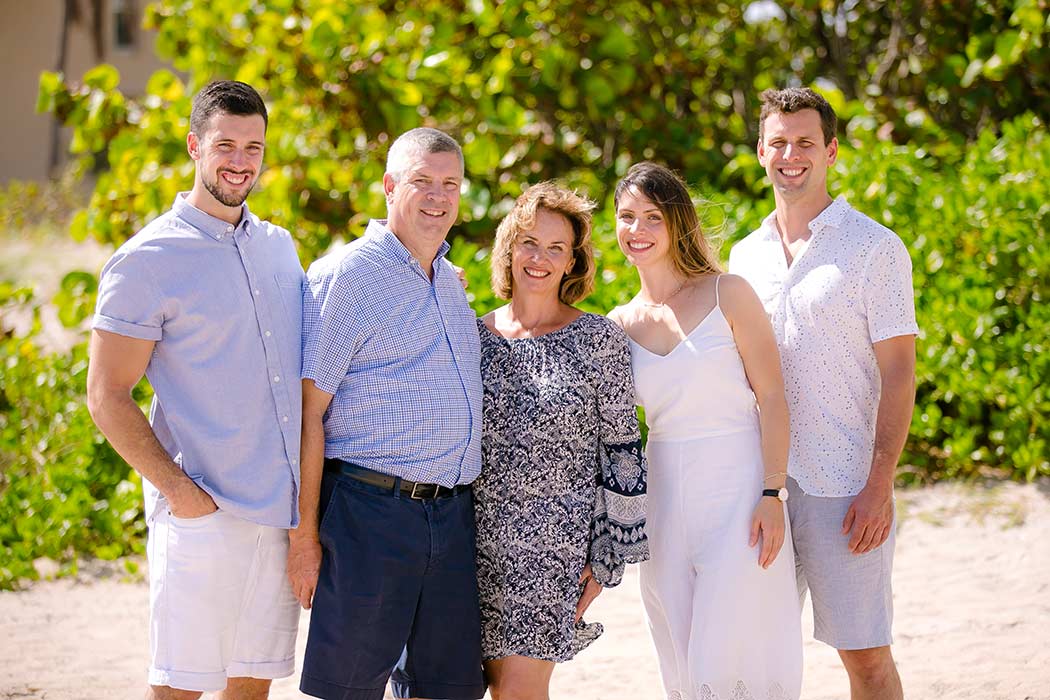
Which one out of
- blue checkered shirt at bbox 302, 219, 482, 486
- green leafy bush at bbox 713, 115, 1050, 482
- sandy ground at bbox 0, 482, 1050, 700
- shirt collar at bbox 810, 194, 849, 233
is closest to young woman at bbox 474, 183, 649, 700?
blue checkered shirt at bbox 302, 219, 482, 486

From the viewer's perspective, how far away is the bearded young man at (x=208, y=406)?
298 centimetres

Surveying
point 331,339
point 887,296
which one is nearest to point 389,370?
point 331,339

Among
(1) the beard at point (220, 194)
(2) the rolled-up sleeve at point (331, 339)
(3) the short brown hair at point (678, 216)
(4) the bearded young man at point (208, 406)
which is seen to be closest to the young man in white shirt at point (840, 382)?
(3) the short brown hair at point (678, 216)

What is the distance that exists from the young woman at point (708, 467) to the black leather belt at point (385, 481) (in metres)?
0.70

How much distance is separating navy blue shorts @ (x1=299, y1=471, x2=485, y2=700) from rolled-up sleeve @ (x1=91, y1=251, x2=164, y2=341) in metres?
0.64

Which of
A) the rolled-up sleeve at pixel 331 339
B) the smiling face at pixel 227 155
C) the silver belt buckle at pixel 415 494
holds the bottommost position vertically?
the silver belt buckle at pixel 415 494

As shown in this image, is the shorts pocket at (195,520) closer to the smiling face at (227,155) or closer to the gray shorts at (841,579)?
the smiling face at (227,155)

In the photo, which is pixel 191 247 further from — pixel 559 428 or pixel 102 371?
pixel 559 428

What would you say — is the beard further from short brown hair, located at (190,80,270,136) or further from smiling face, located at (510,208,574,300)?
smiling face, located at (510,208,574,300)

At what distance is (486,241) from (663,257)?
4.09 metres

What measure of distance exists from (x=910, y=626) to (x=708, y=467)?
227 centimetres

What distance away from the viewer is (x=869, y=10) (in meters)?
8.85

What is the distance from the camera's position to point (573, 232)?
3.46 m

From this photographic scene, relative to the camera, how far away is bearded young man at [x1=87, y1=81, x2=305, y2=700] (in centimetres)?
298
